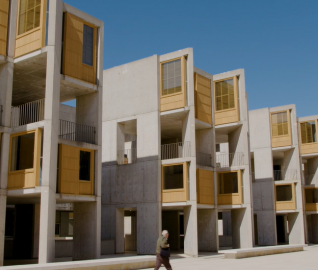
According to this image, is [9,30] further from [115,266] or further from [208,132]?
[208,132]

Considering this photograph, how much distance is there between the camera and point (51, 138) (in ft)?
68.8

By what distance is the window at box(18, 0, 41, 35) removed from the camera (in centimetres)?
2236

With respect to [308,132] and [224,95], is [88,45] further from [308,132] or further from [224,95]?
[308,132]

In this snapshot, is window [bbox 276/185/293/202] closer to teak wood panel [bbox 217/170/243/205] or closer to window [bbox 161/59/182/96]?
teak wood panel [bbox 217/170/243/205]

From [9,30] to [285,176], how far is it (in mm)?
31266

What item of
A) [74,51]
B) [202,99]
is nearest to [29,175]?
[74,51]

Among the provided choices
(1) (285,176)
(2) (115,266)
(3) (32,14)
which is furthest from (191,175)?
(1) (285,176)

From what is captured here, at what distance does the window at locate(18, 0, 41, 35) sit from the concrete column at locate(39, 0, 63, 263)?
79 cm

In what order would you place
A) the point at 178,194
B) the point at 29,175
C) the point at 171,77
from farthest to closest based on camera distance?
the point at 171,77 → the point at 178,194 → the point at 29,175

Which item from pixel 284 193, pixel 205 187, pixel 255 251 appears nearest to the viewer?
pixel 255 251

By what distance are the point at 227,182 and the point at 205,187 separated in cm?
572

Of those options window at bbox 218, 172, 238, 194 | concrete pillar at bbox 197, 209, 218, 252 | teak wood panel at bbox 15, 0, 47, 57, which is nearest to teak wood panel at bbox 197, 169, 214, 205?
concrete pillar at bbox 197, 209, 218, 252

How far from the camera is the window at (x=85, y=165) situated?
938 inches

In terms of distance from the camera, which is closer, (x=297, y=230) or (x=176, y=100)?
(x=176, y=100)
